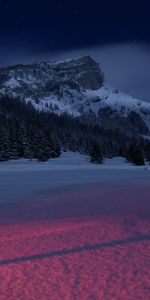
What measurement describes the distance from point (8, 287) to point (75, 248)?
1804 millimetres

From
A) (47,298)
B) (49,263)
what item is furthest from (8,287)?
(49,263)

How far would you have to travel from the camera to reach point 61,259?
5.14 m

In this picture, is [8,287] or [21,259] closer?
[8,287]

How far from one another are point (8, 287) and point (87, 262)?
1.26m

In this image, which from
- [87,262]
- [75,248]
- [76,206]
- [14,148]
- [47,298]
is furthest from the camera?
[14,148]

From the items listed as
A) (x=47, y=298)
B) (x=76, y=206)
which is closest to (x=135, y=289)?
(x=47, y=298)

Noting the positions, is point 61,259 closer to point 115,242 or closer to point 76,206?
point 115,242

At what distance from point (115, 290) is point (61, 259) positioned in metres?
1.39

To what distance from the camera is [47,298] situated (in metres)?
3.79

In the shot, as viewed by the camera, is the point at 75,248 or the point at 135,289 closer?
the point at 135,289

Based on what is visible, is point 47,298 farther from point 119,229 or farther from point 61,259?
point 119,229

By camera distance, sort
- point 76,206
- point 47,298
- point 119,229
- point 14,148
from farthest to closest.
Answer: point 14,148, point 76,206, point 119,229, point 47,298

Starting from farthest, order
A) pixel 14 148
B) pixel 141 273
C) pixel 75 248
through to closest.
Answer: pixel 14 148, pixel 75 248, pixel 141 273

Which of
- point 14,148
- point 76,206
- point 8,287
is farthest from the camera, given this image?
point 14,148
